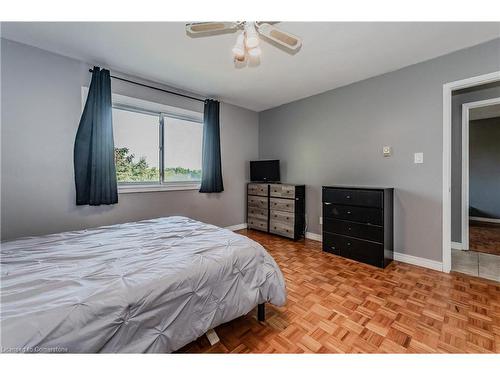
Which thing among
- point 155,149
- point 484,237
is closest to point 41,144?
point 155,149

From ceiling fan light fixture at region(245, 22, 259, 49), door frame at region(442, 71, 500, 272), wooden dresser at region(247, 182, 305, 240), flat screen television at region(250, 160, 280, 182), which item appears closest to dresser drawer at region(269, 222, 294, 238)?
wooden dresser at region(247, 182, 305, 240)

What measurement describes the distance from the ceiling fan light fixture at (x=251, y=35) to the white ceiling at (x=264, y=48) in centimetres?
65

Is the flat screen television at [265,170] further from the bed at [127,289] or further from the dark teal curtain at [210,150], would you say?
the bed at [127,289]

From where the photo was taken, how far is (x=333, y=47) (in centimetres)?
230

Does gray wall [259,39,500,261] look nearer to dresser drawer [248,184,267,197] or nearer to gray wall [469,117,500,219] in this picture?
dresser drawer [248,184,267,197]

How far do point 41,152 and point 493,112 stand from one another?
7.53 metres

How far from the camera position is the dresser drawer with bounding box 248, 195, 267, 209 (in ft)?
13.3

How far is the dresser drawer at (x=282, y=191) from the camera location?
3648 mm

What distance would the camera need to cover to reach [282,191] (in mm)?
3779

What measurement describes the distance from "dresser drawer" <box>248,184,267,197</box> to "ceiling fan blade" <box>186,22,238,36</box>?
2.76 metres

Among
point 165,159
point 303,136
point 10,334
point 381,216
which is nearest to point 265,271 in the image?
point 10,334

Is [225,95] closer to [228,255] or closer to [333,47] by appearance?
[333,47]

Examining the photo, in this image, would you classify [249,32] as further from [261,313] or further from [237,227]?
[237,227]

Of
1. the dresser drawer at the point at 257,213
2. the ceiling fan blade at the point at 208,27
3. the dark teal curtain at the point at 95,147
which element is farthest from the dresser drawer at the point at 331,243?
the dark teal curtain at the point at 95,147
